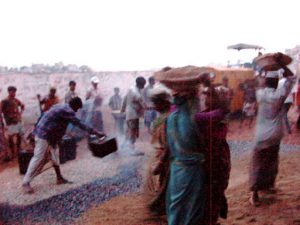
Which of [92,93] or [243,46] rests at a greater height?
[243,46]

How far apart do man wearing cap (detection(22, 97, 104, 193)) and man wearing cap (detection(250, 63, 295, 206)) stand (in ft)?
6.61

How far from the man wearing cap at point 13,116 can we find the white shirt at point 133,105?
1.41 metres

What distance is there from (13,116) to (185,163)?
10.5 ft

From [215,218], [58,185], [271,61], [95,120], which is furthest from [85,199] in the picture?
[271,61]

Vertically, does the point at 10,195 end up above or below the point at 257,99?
below

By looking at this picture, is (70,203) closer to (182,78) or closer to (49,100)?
(49,100)

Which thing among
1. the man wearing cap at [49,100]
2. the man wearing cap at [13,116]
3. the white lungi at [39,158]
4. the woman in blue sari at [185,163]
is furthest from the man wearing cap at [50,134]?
the woman in blue sari at [185,163]

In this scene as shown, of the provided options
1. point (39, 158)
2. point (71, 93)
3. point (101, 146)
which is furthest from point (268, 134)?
point (39, 158)

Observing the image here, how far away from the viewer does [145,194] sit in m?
4.23

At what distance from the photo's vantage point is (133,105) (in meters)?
5.81

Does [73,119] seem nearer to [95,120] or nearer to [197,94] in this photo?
[95,120]

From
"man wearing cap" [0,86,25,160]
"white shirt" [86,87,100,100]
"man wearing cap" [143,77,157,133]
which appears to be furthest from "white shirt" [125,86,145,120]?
"man wearing cap" [0,86,25,160]

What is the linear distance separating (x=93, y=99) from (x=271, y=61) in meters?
2.55

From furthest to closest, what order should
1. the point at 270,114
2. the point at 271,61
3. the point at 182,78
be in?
the point at 270,114 < the point at 271,61 < the point at 182,78
